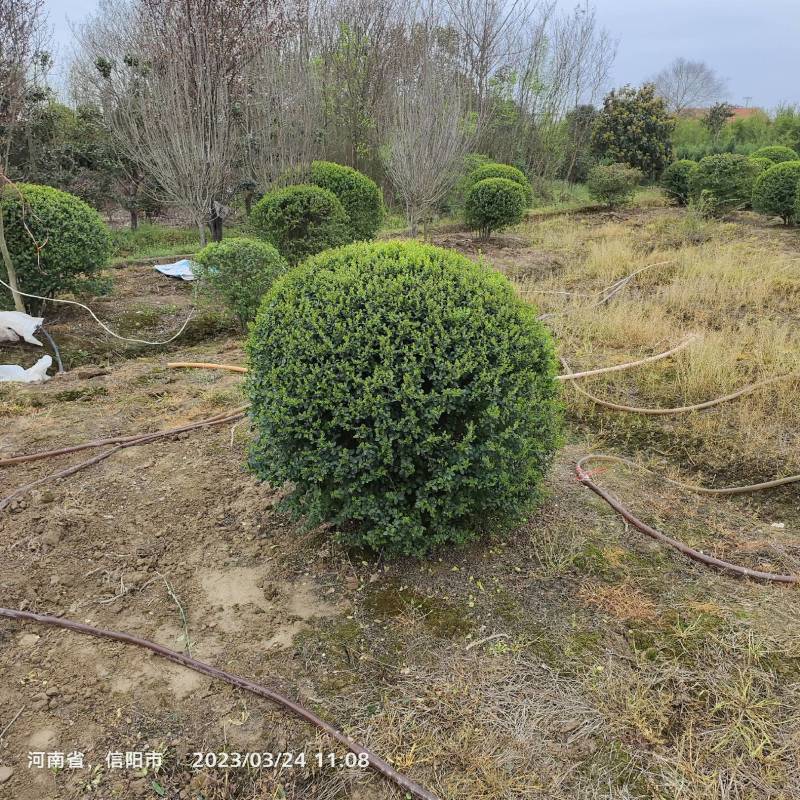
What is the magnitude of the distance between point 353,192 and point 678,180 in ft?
32.8

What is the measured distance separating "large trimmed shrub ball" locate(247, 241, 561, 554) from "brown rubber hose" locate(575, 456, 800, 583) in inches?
27.1

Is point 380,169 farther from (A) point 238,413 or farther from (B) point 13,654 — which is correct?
(B) point 13,654

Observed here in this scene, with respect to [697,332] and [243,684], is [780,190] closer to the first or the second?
[697,332]

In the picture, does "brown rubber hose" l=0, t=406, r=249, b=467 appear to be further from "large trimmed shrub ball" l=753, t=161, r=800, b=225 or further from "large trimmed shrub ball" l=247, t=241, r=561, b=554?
"large trimmed shrub ball" l=753, t=161, r=800, b=225

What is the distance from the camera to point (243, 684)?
1797mm

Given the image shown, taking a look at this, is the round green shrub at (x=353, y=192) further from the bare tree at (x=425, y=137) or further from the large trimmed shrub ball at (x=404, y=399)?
the large trimmed shrub ball at (x=404, y=399)

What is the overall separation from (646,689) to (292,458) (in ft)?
4.74

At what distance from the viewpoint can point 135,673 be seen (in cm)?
186

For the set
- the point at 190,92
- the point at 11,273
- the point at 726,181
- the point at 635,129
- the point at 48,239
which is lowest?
the point at 11,273

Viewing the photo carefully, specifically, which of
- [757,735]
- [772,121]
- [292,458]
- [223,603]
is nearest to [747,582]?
[757,735]

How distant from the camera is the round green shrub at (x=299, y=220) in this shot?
703 cm

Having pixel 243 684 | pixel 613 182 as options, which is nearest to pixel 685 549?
pixel 243 684

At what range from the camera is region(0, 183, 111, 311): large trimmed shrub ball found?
17.3 feet

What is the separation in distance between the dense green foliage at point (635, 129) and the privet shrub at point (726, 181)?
3607 mm
